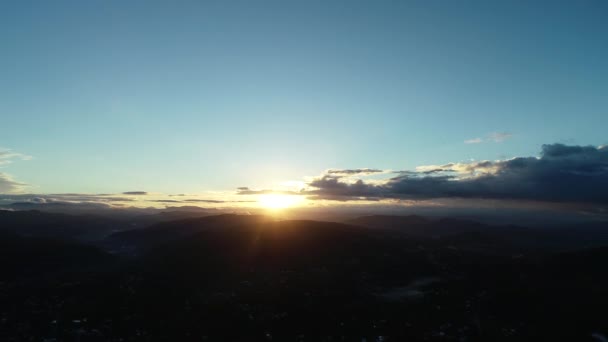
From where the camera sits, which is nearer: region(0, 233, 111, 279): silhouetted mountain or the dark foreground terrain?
the dark foreground terrain

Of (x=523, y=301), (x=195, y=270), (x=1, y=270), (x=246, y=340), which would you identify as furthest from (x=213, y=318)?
(x=1, y=270)

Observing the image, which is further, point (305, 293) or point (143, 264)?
point (143, 264)

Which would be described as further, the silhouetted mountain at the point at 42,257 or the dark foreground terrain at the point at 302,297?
the silhouetted mountain at the point at 42,257

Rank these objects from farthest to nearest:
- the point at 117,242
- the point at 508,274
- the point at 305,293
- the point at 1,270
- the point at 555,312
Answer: the point at 117,242
the point at 1,270
the point at 508,274
the point at 305,293
the point at 555,312

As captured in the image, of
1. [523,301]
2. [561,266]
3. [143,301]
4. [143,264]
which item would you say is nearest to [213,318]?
[143,301]

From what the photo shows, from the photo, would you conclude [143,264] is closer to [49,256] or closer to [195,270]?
[195,270]

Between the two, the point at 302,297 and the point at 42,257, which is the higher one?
the point at 302,297

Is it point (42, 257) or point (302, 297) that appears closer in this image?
point (302, 297)

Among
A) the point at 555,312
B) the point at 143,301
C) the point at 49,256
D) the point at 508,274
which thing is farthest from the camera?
the point at 49,256
